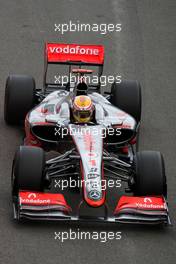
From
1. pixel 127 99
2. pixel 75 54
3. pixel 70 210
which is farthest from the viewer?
pixel 75 54

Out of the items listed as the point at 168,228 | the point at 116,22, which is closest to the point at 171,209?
the point at 168,228

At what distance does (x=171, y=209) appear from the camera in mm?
17984

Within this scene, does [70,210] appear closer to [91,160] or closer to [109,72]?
[91,160]

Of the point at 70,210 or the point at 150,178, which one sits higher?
the point at 150,178

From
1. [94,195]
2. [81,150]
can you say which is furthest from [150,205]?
[81,150]

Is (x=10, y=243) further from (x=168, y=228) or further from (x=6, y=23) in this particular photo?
(x=6, y=23)

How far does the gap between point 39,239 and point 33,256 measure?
0.59 m

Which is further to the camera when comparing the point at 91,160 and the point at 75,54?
the point at 75,54

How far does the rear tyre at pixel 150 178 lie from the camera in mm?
17531

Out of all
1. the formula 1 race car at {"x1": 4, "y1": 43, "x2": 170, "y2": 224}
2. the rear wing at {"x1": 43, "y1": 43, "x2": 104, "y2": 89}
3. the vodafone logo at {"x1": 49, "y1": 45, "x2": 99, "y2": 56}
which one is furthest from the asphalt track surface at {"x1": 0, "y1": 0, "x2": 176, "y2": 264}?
the vodafone logo at {"x1": 49, "y1": 45, "x2": 99, "y2": 56}

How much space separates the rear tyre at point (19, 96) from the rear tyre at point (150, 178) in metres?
3.41

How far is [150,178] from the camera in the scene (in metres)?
17.5

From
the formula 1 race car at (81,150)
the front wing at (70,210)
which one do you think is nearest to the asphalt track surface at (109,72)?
the front wing at (70,210)

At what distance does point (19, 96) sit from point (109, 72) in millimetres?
4256
